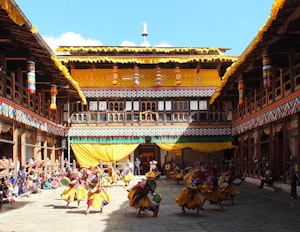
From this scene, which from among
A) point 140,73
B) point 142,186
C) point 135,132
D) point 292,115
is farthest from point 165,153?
point 142,186

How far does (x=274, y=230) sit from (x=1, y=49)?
11.3 meters

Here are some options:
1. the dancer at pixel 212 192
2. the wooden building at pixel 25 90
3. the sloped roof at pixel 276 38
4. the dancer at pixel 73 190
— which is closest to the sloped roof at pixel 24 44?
the wooden building at pixel 25 90

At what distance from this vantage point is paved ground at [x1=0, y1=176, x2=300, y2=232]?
937 cm

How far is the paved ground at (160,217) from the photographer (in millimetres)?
9367

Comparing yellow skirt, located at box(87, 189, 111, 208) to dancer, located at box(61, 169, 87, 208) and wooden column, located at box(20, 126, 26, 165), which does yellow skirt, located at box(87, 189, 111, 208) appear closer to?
dancer, located at box(61, 169, 87, 208)

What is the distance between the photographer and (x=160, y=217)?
1097 centimetres

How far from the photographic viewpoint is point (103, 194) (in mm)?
12148

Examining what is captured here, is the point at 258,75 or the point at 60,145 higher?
the point at 258,75

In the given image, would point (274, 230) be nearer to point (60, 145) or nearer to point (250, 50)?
point (250, 50)

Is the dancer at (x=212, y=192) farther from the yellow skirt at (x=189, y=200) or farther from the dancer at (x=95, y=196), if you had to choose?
the dancer at (x=95, y=196)

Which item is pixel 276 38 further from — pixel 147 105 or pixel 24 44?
pixel 147 105

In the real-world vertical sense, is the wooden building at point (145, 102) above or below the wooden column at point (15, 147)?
above

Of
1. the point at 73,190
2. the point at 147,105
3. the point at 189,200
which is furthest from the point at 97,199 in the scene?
the point at 147,105

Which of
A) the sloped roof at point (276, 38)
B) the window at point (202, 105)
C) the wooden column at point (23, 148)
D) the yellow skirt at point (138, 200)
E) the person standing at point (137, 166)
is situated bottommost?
the person standing at point (137, 166)
